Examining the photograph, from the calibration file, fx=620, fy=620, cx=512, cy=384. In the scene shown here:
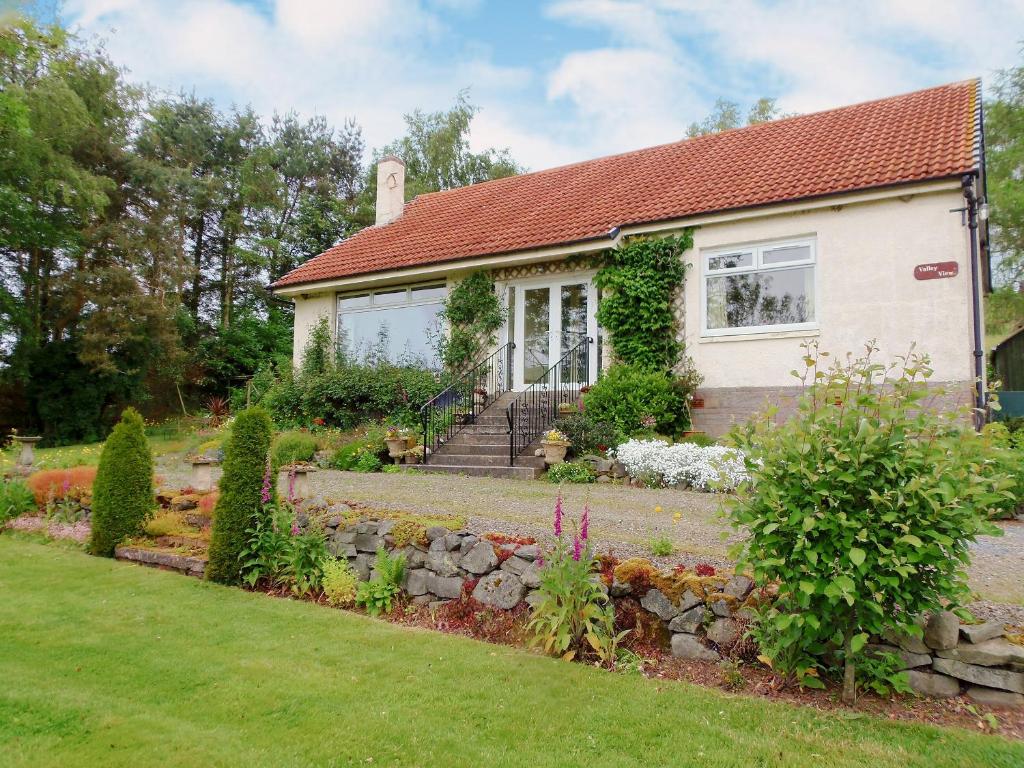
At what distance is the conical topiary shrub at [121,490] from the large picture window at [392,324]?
742 centimetres

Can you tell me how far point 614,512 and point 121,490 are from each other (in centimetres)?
487

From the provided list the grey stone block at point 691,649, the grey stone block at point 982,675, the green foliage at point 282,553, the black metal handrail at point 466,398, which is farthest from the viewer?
the black metal handrail at point 466,398

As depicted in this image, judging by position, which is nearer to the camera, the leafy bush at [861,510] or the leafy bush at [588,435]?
the leafy bush at [861,510]

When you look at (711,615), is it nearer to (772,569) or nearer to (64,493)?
(772,569)

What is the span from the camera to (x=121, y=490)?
6145 millimetres

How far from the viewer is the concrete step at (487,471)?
8.76m

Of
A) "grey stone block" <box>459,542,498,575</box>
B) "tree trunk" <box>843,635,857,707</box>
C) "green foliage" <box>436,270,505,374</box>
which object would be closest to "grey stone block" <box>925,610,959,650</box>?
"tree trunk" <box>843,635,857,707</box>

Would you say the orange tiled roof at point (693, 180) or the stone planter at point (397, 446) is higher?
the orange tiled roof at point (693, 180)

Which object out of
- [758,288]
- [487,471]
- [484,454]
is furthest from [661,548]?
[758,288]

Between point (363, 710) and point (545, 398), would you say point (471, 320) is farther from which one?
point (363, 710)

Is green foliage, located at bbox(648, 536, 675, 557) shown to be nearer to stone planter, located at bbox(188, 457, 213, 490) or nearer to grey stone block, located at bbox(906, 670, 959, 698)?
grey stone block, located at bbox(906, 670, 959, 698)

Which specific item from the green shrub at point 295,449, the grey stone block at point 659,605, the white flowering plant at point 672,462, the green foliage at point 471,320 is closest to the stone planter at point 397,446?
the green shrub at point 295,449

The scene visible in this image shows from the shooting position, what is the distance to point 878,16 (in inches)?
384

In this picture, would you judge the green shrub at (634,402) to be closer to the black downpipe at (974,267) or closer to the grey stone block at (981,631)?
the black downpipe at (974,267)
